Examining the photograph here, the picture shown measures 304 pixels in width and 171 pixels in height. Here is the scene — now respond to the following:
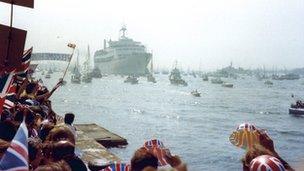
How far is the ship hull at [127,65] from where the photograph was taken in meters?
168

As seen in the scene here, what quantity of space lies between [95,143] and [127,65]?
158m

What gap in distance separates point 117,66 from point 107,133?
155558mm

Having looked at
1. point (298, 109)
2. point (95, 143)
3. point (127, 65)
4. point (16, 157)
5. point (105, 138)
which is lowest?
point (298, 109)

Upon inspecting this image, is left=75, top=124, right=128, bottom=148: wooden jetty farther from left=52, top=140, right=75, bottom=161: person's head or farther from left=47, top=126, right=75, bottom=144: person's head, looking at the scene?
left=52, top=140, right=75, bottom=161: person's head

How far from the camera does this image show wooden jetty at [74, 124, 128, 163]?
11823 mm

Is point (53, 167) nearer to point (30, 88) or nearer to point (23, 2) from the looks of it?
point (23, 2)

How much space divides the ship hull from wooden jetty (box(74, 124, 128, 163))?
5630 inches

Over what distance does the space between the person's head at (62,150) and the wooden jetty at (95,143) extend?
1836 millimetres

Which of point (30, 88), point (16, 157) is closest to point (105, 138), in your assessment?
point (30, 88)

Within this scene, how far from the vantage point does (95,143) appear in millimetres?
14352

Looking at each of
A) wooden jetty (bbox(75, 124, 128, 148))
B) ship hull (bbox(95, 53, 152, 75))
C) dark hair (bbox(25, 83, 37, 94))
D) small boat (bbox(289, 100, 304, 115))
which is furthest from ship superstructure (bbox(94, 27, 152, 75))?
dark hair (bbox(25, 83, 37, 94))

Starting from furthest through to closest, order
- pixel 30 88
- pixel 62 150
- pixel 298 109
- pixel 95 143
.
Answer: pixel 298 109
pixel 95 143
pixel 30 88
pixel 62 150

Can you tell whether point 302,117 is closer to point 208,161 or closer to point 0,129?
point 208,161

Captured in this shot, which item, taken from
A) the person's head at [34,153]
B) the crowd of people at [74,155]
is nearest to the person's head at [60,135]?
the crowd of people at [74,155]
